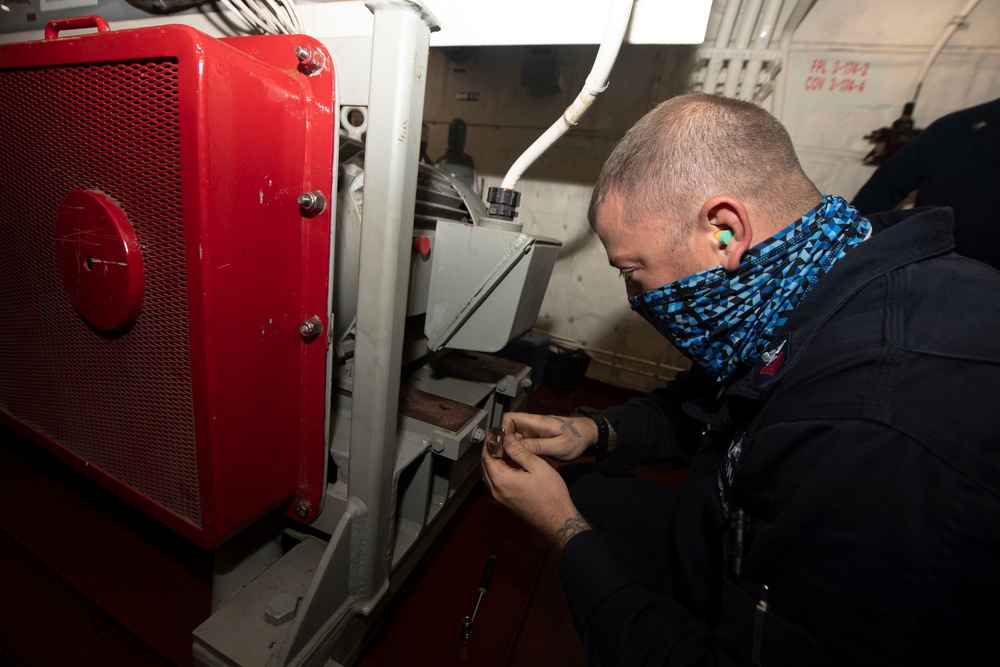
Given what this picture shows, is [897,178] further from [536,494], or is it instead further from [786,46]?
[536,494]

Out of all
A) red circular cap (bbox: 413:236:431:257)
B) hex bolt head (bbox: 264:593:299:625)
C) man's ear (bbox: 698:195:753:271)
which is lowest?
hex bolt head (bbox: 264:593:299:625)

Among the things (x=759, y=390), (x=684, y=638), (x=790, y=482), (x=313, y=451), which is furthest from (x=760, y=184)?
(x=313, y=451)

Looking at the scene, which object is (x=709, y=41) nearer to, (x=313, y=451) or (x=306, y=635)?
(x=313, y=451)

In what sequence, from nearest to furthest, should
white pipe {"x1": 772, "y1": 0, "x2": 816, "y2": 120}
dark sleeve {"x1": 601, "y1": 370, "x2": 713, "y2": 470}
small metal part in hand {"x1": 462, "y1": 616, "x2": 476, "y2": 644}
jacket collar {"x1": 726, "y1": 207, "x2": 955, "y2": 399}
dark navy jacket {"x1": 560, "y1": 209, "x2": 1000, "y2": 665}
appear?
dark navy jacket {"x1": 560, "y1": 209, "x2": 1000, "y2": 665} → jacket collar {"x1": 726, "y1": 207, "x2": 955, "y2": 399} → small metal part in hand {"x1": 462, "y1": 616, "x2": 476, "y2": 644} → dark sleeve {"x1": 601, "y1": 370, "x2": 713, "y2": 470} → white pipe {"x1": 772, "y1": 0, "x2": 816, "y2": 120}

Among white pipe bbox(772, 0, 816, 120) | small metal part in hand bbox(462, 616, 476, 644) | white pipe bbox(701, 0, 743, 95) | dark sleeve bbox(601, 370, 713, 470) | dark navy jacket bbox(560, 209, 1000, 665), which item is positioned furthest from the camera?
white pipe bbox(772, 0, 816, 120)

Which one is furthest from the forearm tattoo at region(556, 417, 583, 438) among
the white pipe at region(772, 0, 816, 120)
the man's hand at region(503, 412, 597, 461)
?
the white pipe at region(772, 0, 816, 120)

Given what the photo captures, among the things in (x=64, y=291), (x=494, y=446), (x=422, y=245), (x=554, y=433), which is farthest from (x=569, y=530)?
(x=64, y=291)

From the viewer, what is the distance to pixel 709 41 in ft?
5.04

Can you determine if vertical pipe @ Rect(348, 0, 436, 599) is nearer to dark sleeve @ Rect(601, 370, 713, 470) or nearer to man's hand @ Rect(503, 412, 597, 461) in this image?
man's hand @ Rect(503, 412, 597, 461)

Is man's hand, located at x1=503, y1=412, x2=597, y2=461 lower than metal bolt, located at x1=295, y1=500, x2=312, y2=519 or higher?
higher

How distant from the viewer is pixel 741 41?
4.83 feet

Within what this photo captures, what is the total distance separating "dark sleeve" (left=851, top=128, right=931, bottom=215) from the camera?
1.43 m

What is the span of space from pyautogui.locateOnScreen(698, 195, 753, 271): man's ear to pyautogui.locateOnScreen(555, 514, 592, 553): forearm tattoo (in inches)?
19.6

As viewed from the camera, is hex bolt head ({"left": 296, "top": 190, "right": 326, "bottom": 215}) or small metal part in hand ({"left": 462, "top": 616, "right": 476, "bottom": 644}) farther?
small metal part in hand ({"left": 462, "top": 616, "right": 476, "bottom": 644})
